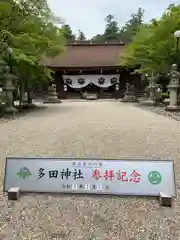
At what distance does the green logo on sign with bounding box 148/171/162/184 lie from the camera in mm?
3455

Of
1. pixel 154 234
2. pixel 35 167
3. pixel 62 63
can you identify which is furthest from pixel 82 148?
pixel 62 63

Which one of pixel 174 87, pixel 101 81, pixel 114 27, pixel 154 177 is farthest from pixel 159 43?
pixel 114 27

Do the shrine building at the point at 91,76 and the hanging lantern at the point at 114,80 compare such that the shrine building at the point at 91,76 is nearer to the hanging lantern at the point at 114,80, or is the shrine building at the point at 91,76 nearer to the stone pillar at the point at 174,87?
the hanging lantern at the point at 114,80

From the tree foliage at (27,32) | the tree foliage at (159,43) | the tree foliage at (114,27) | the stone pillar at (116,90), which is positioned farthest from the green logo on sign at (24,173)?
the tree foliage at (114,27)

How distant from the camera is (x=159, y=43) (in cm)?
1434

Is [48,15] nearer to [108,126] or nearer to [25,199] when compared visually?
[108,126]

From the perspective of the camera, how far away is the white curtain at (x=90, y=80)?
27.2 m

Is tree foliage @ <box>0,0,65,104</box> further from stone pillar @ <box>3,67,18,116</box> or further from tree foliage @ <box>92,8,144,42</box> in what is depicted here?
tree foliage @ <box>92,8,144,42</box>

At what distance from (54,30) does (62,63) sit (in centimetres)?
1397

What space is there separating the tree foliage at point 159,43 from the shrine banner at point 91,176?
39.1 feet

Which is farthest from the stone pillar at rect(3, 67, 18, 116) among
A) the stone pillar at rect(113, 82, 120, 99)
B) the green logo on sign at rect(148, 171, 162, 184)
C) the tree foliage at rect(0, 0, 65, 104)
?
the stone pillar at rect(113, 82, 120, 99)

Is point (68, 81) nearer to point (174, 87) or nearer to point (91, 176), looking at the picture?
point (174, 87)

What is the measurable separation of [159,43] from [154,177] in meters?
11.9

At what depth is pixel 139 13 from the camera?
65.3m
